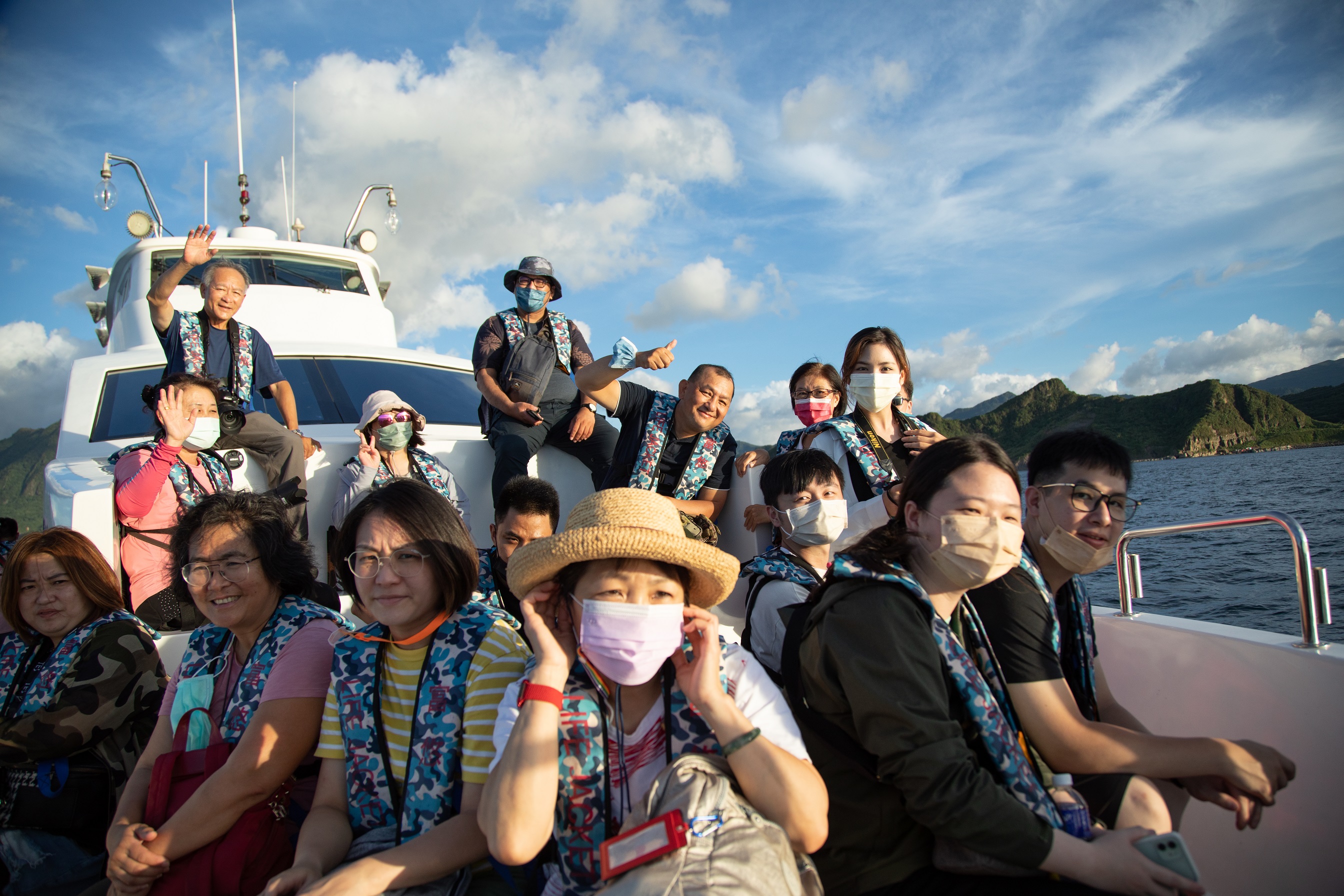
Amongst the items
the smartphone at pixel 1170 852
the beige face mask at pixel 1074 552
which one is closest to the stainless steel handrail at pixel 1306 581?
the beige face mask at pixel 1074 552

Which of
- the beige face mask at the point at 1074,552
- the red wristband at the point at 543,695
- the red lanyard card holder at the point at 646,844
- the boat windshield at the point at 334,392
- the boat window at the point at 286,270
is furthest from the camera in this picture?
the boat window at the point at 286,270

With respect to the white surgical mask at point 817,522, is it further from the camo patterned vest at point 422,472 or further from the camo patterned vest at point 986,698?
the camo patterned vest at point 422,472

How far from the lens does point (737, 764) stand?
1.54 meters

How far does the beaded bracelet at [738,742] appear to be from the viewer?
5.09ft

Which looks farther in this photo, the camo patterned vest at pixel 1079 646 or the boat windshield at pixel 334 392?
the boat windshield at pixel 334 392

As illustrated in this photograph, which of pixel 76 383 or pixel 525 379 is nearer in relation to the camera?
pixel 525 379

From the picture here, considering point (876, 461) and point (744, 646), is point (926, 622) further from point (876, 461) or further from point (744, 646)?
point (876, 461)

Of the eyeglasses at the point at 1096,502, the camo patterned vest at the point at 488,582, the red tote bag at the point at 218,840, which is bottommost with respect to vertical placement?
the red tote bag at the point at 218,840

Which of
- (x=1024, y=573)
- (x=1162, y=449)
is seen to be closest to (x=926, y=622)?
(x=1024, y=573)

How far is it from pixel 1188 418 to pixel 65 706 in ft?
307

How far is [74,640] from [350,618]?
128cm

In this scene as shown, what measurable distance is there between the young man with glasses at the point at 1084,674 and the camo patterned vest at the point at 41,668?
304 cm

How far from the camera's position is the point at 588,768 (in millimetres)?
1688

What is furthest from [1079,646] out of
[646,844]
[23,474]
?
[23,474]
